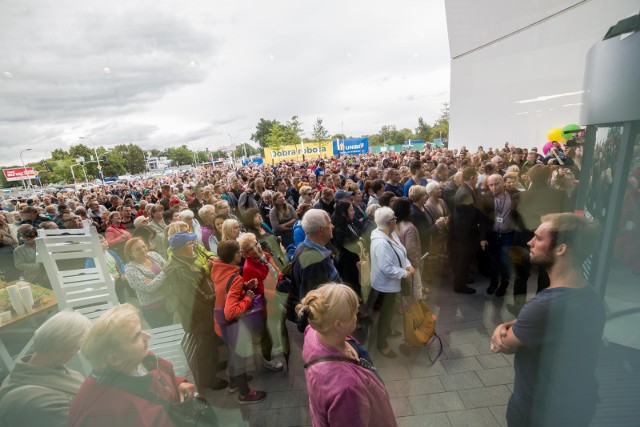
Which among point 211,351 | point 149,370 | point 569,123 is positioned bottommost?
point 211,351

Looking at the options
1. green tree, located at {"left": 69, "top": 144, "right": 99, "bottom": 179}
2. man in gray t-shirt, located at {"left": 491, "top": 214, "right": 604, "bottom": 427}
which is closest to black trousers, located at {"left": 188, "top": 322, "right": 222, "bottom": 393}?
man in gray t-shirt, located at {"left": 491, "top": 214, "right": 604, "bottom": 427}

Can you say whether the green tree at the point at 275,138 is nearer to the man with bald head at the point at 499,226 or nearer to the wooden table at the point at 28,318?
the man with bald head at the point at 499,226

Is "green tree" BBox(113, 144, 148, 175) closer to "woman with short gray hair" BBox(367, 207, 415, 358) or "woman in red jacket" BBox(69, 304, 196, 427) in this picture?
"woman with short gray hair" BBox(367, 207, 415, 358)

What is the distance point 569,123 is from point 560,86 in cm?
129

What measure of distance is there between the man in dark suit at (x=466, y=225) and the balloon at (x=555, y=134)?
8.56 meters

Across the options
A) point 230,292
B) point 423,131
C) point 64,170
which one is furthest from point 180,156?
point 230,292

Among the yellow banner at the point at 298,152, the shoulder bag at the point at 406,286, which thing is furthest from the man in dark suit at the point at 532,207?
the yellow banner at the point at 298,152

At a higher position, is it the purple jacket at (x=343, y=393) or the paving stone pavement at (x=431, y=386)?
the purple jacket at (x=343, y=393)

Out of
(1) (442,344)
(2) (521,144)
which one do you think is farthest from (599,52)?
(2) (521,144)

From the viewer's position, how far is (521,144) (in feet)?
39.8

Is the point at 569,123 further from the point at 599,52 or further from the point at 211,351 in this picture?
the point at 211,351

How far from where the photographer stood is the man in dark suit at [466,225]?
4.13 meters

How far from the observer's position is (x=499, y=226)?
13.5 feet

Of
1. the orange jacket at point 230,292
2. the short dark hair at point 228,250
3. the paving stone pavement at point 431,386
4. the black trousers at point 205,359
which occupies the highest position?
the short dark hair at point 228,250
